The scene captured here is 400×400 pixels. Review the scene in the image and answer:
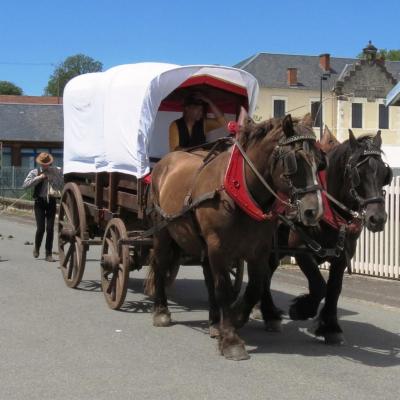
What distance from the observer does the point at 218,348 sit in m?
6.11

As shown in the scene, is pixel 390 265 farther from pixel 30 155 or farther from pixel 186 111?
pixel 30 155

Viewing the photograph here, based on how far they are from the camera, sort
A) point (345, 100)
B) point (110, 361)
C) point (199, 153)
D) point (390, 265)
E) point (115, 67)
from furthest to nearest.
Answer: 1. point (345, 100)
2. point (390, 265)
3. point (115, 67)
4. point (199, 153)
5. point (110, 361)

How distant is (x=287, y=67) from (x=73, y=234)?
5123 centimetres

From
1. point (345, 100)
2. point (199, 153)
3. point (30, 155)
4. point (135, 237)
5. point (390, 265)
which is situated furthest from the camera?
point (345, 100)

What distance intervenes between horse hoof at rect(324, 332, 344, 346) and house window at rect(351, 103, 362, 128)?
5117cm


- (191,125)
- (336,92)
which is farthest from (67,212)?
(336,92)

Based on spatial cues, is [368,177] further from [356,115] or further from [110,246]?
[356,115]

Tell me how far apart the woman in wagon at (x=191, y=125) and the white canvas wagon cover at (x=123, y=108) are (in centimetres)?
32

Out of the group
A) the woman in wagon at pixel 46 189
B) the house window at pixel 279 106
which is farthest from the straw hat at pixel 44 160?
the house window at pixel 279 106

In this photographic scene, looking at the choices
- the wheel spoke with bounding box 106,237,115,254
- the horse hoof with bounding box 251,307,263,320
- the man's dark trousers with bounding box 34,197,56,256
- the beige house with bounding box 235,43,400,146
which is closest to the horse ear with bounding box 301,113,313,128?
the horse hoof with bounding box 251,307,263,320

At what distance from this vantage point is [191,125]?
8125 mm

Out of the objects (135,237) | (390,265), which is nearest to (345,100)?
(390,265)

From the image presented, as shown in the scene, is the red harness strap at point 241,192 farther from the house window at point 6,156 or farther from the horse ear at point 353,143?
the house window at point 6,156

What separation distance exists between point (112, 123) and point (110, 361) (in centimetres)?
354
